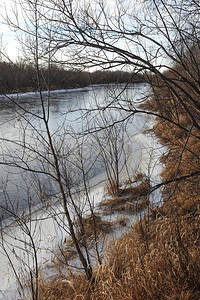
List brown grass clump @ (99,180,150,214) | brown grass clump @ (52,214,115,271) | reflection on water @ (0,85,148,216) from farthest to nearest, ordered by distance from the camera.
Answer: brown grass clump @ (99,180,150,214), brown grass clump @ (52,214,115,271), reflection on water @ (0,85,148,216)

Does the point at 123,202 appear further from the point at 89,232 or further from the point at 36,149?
the point at 36,149

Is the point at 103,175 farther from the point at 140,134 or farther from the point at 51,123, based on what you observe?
the point at 51,123

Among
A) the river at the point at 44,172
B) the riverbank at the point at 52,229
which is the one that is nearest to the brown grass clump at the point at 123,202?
the riverbank at the point at 52,229

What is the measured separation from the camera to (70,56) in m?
2.80

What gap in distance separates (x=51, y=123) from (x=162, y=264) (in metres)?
10.2

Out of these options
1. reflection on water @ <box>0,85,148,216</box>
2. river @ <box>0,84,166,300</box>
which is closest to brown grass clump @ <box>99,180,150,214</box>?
river @ <box>0,84,166,300</box>

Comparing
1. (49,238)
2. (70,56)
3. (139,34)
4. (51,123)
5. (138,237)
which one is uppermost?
(139,34)

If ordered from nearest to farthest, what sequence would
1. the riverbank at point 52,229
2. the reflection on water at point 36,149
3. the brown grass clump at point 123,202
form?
the reflection on water at point 36,149, the riverbank at point 52,229, the brown grass clump at point 123,202

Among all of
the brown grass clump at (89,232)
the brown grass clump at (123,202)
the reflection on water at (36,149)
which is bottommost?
the brown grass clump at (89,232)

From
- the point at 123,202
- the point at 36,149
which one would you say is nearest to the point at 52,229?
the point at 123,202

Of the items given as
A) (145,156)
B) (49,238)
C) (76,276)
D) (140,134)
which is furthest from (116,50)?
(140,134)

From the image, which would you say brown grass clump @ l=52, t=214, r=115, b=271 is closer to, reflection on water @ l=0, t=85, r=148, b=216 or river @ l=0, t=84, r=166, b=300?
river @ l=0, t=84, r=166, b=300

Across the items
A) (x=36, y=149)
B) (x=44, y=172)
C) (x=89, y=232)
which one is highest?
(x=44, y=172)

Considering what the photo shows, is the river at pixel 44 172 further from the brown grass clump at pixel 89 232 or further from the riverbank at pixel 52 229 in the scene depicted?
the brown grass clump at pixel 89 232
